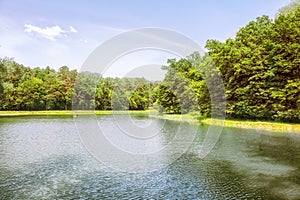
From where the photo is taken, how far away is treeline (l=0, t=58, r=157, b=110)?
6962 cm

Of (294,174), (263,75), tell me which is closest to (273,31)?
(263,75)

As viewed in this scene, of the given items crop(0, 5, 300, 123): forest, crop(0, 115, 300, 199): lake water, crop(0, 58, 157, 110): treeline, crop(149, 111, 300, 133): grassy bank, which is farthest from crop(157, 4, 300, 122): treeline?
crop(0, 58, 157, 110): treeline

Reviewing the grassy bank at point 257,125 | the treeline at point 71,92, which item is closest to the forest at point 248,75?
the treeline at point 71,92

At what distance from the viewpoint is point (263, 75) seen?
35938 mm

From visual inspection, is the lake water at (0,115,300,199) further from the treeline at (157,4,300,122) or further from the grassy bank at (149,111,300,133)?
the treeline at (157,4,300,122)

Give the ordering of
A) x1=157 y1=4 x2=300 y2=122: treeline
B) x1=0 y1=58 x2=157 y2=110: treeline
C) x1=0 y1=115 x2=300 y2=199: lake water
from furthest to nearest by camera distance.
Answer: x1=0 y1=58 x2=157 y2=110: treeline, x1=157 y1=4 x2=300 y2=122: treeline, x1=0 y1=115 x2=300 y2=199: lake water

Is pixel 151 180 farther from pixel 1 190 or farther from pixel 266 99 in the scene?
pixel 266 99

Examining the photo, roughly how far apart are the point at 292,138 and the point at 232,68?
1541cm

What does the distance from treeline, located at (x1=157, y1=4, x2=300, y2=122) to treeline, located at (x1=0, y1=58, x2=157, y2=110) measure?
32.7 meters

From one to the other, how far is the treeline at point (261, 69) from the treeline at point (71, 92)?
3265 centimetres

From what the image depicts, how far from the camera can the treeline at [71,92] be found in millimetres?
69625

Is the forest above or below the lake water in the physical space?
above

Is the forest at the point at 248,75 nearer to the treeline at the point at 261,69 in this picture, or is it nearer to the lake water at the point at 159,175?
the treeline at the point at 261,69

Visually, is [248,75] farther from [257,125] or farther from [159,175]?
[159,175]
